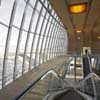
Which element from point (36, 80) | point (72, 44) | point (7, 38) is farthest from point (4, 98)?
point (72, 44)

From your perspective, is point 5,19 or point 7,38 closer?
point 5,19

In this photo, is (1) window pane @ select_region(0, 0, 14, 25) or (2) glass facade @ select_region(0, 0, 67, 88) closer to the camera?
(1) window pane @ select_region(0, 0, 14, 25)

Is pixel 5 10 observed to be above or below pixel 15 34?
above

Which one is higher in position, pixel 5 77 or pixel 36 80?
pixel 36 80

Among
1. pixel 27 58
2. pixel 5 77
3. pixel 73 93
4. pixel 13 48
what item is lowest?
pixel 73 93

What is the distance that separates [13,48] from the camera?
13.0 meters

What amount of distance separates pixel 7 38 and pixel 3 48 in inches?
31.5

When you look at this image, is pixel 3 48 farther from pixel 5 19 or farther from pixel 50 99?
pixel 50 99

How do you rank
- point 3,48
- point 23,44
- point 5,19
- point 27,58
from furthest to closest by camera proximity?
point 27,58
point 23,44
point 3,48
point 5,19

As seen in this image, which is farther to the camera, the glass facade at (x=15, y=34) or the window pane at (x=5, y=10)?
the glass facade at (x=15, y=34)

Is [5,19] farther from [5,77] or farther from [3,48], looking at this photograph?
[5,77]

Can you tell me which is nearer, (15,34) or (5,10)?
(5,10)

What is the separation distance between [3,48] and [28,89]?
8.52 m

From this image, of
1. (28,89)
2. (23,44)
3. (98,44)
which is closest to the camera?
(28,89)
